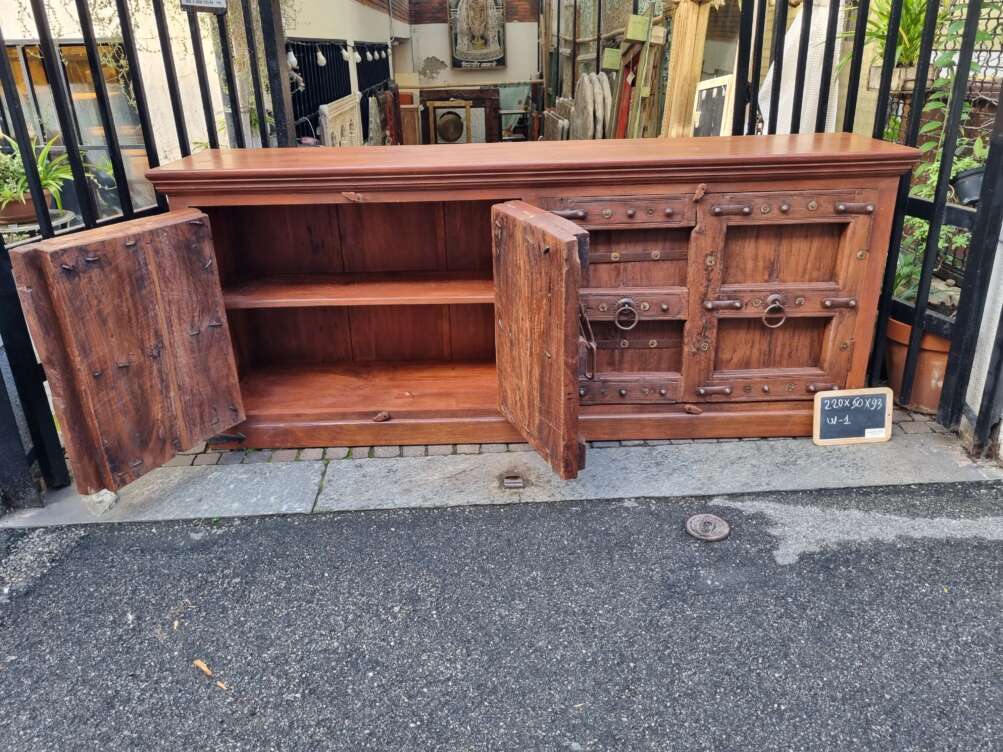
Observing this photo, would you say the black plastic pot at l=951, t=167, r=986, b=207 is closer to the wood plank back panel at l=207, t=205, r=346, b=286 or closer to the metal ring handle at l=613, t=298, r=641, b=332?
the metal ring handle at l=613, t=298, r=641, b=332

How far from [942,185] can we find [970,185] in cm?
11

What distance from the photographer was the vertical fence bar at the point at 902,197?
309 centimetres

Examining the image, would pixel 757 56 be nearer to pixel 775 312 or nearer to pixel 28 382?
pixel 775 312

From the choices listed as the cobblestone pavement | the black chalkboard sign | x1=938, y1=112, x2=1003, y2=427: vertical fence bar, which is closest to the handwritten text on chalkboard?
the black chalkboard sign

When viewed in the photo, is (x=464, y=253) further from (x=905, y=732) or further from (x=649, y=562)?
(x=905, y=732)

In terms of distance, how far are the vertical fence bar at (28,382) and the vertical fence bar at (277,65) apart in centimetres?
180

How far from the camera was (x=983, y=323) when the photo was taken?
318 centimetres

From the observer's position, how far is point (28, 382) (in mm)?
2895

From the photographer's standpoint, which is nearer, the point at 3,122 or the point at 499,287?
the point at 499,287

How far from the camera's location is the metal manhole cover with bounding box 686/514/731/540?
2.73m

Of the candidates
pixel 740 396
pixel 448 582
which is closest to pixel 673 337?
pixel 740 396

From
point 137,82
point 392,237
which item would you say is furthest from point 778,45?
point 137,82

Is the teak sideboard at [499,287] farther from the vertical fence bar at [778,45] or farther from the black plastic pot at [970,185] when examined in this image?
the vertical fence bar at [778,45]

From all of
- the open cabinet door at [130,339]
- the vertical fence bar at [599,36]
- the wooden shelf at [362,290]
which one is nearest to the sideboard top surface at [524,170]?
the open cabinet door at [130,339]
